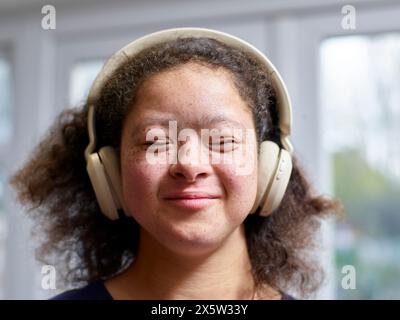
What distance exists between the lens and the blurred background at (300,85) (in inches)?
36.8

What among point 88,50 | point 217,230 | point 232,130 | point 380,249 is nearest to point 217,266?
point 217,230

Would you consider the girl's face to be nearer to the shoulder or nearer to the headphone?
the headphone

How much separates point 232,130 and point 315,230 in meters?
0.31

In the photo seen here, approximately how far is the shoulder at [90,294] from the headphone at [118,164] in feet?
0.41

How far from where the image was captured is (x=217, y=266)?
0.62 metres

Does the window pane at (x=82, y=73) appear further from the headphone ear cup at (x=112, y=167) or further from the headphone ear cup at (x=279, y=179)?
the headphone ear cup at (x=279, y=179)

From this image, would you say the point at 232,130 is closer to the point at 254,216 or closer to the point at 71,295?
the point at 254,216

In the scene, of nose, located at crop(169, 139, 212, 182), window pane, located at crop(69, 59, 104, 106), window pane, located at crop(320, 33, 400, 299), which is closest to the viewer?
nose, located at crop(169, 139, 212, 182)

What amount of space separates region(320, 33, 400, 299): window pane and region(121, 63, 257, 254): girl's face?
0.37 m

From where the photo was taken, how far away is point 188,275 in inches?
24.4

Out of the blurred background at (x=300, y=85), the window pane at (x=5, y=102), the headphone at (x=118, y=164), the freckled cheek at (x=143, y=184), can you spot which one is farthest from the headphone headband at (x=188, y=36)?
the window pane at (x=5, y=102)

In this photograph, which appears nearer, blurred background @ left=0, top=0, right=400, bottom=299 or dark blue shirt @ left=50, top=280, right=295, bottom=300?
dark blue shirt @ left=50, top=280, right=295, bottom=300

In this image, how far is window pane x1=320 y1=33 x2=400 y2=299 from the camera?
0.91 metres

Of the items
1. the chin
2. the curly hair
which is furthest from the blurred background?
the chin
